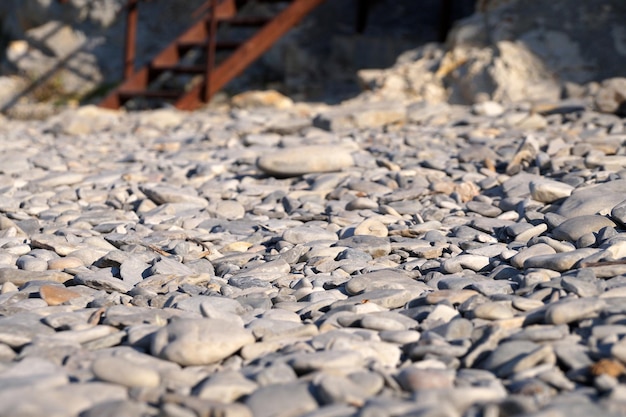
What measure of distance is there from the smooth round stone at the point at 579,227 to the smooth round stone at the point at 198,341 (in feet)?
4.13

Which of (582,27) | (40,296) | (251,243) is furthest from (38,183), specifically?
(582,27)

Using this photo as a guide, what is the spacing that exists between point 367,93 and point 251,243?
3.96 metres

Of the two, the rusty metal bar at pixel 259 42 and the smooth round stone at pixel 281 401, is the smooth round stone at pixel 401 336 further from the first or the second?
the rusty metal bar at pixel 259 42

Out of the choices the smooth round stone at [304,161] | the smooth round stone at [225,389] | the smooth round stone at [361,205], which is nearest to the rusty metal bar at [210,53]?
the smooth round stone at [304,161]

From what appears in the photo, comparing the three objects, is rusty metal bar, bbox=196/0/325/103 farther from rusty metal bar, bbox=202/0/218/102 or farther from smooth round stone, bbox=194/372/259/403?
smooth round stone, bbox=194/372/259/403

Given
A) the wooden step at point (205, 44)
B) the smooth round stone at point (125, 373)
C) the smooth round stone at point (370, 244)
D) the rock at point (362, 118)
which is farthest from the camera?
the wooden step at point (205, 44)

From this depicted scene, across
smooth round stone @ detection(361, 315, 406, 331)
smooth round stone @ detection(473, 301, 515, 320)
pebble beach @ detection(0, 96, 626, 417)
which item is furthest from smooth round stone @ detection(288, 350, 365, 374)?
smooth round stone @ detection(473, 301, 515, 320)

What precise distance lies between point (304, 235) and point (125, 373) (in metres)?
1.41

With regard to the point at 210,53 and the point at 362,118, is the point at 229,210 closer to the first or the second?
the point at 362,118

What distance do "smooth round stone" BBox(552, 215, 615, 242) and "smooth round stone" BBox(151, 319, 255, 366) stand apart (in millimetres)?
1259

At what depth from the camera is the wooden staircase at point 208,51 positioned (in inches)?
289

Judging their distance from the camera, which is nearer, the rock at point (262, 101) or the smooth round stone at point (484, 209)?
the smooth round stone at point (484, 209)

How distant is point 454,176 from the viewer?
3838 mm

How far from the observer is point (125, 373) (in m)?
1.60
